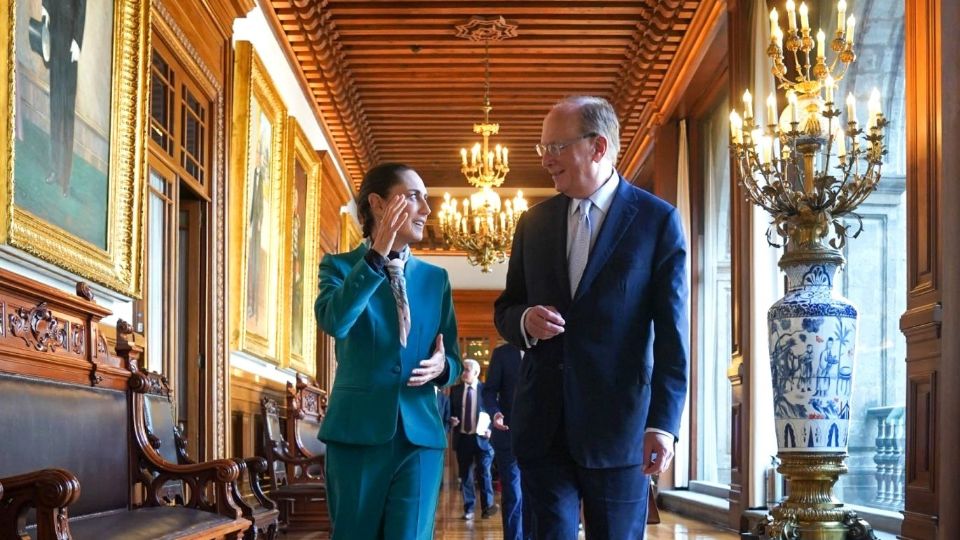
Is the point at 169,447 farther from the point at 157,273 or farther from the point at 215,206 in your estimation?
the point at 215,206

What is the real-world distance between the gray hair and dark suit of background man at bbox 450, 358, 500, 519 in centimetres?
761

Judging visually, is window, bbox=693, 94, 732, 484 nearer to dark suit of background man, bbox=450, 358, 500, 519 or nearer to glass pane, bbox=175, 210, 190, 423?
dark suit of background man, bbox=450, 358, 500, 519

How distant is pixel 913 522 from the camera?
4.87 m

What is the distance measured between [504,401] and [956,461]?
4.10m

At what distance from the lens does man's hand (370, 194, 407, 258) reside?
273 cm

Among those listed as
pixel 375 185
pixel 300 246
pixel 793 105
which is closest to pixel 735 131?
pixel 793 105

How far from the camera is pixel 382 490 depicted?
2730mm

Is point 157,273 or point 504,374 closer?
point 157,273

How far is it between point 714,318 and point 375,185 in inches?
358

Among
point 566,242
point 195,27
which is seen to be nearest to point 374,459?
point 566,242

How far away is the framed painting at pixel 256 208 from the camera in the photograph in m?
8.05

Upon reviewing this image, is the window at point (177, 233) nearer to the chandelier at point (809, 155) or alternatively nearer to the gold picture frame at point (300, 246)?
the gold picture frame at point (300, 246)

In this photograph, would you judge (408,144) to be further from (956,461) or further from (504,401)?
(956,461)

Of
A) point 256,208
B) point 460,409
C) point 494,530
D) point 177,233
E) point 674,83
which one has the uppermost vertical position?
point 674,83
